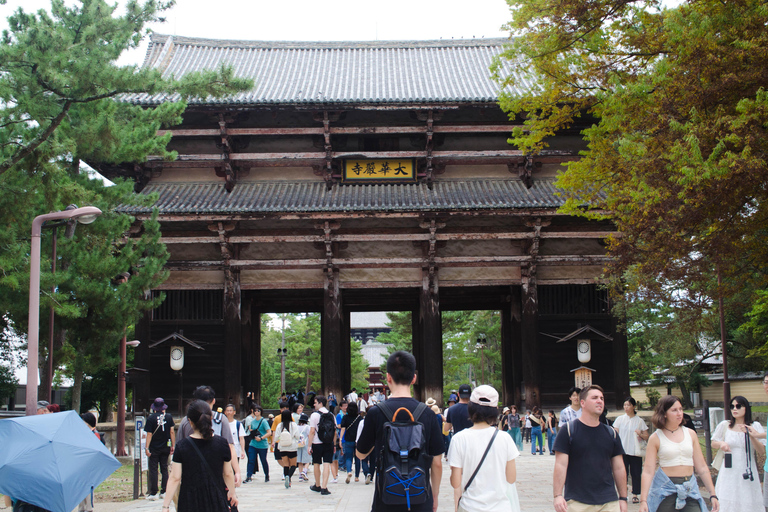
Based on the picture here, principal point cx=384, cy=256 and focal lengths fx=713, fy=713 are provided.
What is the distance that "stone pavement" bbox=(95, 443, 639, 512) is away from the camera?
32.4 feet

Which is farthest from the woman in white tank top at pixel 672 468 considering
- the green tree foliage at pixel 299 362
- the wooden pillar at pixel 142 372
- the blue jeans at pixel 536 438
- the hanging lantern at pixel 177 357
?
the green tree foliage at pixel 299 362

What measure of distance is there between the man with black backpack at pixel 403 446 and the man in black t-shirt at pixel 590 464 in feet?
4.29

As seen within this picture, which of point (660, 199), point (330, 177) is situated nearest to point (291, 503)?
point (660, 199)

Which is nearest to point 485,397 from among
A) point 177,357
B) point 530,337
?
point 530,337

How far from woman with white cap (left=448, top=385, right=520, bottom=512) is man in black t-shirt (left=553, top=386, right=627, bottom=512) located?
681 millimetres

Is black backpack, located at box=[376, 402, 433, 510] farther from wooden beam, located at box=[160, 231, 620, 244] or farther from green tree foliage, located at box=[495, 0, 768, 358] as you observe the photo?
wooden beam, located at box=[160, 231, 620, 244]

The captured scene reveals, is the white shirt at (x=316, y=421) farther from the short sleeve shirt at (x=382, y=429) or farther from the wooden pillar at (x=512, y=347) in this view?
the wooden pillar at (x=512, y=347)

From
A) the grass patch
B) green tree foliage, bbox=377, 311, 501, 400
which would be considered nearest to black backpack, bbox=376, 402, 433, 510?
the grass patch

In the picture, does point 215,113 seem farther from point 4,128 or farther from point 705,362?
point 705,362

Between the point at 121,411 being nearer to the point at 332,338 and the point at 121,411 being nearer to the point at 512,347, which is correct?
the point at 332,338

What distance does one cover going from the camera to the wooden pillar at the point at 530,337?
20312mm

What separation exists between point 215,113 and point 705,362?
3183 centimetres

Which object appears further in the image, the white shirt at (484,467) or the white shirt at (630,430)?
the white shirt at (630,430)

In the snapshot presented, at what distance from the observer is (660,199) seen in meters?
9.41
